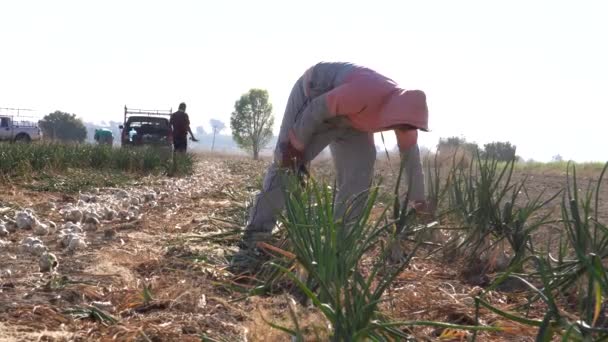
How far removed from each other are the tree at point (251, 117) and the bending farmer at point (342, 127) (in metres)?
67.8

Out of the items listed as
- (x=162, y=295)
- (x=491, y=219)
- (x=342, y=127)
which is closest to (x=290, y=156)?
(x=342, y=127)

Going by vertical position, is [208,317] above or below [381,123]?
below

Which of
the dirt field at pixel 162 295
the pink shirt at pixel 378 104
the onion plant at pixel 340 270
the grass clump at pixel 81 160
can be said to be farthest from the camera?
the grass clump at pixel 81 160

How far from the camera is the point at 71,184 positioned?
7.65 metres

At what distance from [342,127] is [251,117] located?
227 feet

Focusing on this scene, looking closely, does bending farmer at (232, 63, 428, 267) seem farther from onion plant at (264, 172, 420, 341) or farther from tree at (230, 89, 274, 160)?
tree at (230, 89, 274, 160)

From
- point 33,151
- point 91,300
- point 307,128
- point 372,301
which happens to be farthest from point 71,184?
point 372,301

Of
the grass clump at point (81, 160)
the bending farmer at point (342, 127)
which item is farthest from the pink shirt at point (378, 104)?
the grass clump at point (81, 160)

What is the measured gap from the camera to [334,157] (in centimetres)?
395

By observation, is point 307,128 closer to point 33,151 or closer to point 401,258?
point 401,258

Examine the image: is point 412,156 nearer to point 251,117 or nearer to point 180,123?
point 180,123

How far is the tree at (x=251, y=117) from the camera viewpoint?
236 ft

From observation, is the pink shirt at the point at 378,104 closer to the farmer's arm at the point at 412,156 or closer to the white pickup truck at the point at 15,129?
the farmer's arm at the point at 412,156

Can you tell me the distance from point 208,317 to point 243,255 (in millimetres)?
1105
